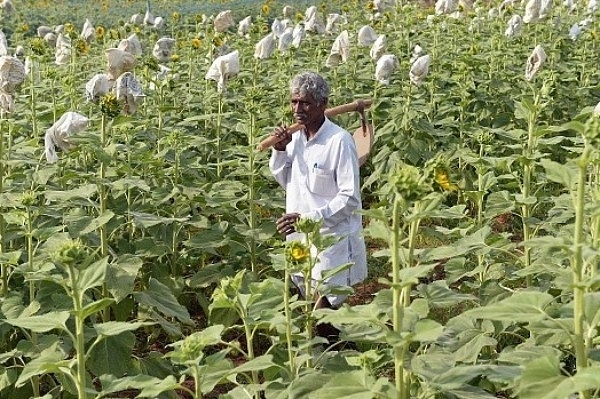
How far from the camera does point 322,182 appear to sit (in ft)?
14.6

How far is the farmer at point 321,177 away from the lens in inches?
171

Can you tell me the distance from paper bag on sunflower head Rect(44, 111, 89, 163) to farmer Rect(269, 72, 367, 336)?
92 cm

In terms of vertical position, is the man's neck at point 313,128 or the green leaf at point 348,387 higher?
the man's neck at point 313,128

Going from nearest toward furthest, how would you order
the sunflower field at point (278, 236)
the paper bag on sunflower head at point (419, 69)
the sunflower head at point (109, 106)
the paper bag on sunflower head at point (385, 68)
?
the sunflower field at point (278, 236) → the sunflower head at point (109, 106) → the paper bag on sunflower head at point (419, 69) → the paper bag on sunflower head at point (385, 68)

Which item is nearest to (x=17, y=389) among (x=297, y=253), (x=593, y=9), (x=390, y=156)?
(x=297, y=253)

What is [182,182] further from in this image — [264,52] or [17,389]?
[264,52]

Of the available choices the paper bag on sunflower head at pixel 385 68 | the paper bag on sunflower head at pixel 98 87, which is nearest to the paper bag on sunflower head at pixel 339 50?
the paper bag on sunflower head at pixel 385 68

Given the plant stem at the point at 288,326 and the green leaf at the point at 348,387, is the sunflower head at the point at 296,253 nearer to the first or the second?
the plant stem at the point at 288,326

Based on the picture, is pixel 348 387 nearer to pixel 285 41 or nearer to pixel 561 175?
pixel 561 175

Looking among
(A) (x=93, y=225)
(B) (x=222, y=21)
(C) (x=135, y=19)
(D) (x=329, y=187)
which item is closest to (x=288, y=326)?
(A) (x=93, y=225)

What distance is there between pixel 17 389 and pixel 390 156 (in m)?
3.61

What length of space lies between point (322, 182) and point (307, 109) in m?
0.36

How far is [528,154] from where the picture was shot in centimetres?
434

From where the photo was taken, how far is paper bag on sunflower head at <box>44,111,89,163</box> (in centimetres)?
421
